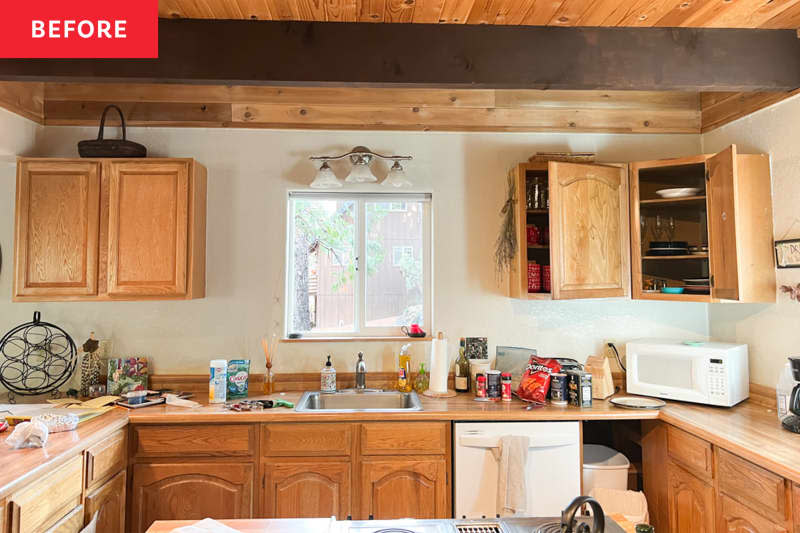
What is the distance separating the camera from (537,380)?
2.59 meters

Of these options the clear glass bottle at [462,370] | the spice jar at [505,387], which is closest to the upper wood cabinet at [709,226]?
the spice jar at [505,387]

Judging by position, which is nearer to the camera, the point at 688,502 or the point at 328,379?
the point at 688,502

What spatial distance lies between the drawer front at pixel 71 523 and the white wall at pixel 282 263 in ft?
3.19

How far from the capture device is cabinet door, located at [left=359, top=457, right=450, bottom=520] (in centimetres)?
232

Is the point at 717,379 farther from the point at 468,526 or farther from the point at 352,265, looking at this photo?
the point at 352,265

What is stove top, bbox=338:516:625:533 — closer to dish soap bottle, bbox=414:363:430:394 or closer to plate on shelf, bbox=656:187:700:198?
dish soap bottle, bbox=414:363:430:394

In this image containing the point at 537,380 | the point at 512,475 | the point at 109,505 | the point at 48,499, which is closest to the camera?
the point at 48,499

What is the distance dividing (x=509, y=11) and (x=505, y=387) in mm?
1811

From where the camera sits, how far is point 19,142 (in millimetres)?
2715

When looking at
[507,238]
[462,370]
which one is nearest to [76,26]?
[507,238]

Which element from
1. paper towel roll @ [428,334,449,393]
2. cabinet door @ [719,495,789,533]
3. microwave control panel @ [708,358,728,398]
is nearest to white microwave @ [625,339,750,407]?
microwave control panel @ [708,358,728,398]

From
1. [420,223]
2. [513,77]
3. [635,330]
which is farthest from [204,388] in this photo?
[635,330]

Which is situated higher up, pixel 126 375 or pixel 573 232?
pixel 573 232

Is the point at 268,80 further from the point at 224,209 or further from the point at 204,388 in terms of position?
the point at 204,388
